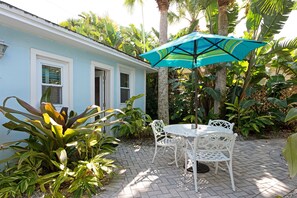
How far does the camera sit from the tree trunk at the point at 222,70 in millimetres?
7691

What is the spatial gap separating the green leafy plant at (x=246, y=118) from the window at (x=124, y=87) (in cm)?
400

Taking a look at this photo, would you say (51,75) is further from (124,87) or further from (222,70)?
(222,70)

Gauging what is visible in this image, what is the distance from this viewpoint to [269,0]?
4.12m

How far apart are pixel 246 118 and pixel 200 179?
470 cm

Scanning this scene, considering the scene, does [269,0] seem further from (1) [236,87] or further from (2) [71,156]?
(2) [71,156]

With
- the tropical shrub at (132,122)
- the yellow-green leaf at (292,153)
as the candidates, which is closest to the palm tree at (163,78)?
the tropical shrub at (132,122)

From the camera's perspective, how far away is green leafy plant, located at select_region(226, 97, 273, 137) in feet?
23.8

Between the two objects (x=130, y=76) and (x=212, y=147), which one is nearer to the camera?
(x=212, y=147)

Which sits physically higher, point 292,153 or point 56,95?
point 56,95

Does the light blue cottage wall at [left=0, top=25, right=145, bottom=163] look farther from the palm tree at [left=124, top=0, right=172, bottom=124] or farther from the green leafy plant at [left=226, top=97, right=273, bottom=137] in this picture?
the green leafy plant at [left=226, top=97, right=273, bottom=137]

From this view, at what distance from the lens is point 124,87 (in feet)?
26.5

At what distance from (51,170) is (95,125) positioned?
3.91 ft

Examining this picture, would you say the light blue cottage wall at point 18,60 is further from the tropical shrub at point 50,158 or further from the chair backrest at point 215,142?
the chair backrest at point 215,142

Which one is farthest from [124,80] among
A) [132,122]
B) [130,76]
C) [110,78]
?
[132,122]
